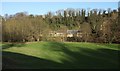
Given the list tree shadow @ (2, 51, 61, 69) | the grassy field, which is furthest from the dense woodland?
tree shadow @ (2, 51, 61, 69)

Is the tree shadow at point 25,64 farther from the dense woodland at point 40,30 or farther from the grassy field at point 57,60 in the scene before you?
the dense woodland at point 40,30

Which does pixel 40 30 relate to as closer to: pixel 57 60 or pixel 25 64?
pixel 57 60

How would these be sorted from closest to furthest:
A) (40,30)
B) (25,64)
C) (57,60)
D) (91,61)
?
1. (25,64)
2. (57,60)
3. (91,61)
4. (40,30)

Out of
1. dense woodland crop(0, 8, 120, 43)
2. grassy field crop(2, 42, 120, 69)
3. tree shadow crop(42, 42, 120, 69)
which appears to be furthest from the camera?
dense woodland crop(0, 8, 120, 43)

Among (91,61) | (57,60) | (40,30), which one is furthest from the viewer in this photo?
(40,30)

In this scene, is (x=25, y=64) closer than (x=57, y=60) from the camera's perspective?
Yes

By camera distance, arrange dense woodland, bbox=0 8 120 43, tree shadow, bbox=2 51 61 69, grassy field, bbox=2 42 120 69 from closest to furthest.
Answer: tree shadow, bbox=2 51 61 69 < grassy field, bbox=2 42 120 69 < dense woodland, bbox=0 8 120 43

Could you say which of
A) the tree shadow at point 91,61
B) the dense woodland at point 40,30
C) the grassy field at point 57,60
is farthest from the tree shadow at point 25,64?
the dense woodland at point 40,30

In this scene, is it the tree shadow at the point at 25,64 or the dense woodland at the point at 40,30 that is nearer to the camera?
the tree shadow at the point at 25,64

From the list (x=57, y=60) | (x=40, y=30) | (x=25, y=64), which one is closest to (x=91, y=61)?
(x=57, y=60)

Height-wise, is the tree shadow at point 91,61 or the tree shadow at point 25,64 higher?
the tree shadow at point 25,64

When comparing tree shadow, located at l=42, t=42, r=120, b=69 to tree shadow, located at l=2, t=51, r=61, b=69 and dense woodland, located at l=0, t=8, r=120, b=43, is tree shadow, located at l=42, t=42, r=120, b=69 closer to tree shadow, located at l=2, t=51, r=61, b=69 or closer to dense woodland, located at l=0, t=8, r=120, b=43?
tree shadow, located at l=2, t=51, r=61, b=69

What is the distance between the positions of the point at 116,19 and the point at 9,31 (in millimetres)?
19067

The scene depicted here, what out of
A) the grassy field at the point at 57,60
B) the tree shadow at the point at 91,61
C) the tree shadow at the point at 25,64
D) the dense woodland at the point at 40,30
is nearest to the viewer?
the tree shadow at the point at 25,64
